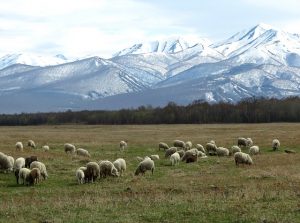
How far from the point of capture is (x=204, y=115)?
150250 millimetres

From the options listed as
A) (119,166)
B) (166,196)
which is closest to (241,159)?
(119,166)

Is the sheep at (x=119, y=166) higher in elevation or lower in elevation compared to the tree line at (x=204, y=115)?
lower

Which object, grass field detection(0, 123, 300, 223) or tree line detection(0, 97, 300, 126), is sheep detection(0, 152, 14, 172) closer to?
grass field detection(0, 123, 300, 223)

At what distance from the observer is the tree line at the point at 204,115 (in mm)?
140125

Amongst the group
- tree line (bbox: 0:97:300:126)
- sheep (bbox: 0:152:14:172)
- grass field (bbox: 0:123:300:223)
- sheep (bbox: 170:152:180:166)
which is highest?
tree line (bbox: 0:97:300:126)

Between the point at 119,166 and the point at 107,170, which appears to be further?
the point at 119,166

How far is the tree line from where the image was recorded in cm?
14012

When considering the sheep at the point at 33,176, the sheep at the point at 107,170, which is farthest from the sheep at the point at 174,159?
the sheep at the point at 33,176

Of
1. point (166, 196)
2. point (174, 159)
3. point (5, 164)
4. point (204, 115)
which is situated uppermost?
point (204, 115)

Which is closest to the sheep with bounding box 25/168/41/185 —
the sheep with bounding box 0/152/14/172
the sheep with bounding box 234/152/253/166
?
the sheep with bounding box 0/152/14/172

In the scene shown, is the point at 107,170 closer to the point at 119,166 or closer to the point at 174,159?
the point at 119,166

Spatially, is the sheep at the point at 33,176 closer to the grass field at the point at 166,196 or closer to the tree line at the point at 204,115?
the grass field at the point at 166,196

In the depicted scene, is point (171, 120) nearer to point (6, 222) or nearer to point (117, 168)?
point (117, 168)

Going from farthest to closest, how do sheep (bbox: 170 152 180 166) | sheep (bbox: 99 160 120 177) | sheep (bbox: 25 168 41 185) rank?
sheep (bbox: 170 152 180 166) → sheep (bbox: 99 160 120 177) → sheep (bbox: 25 168 41 185)
